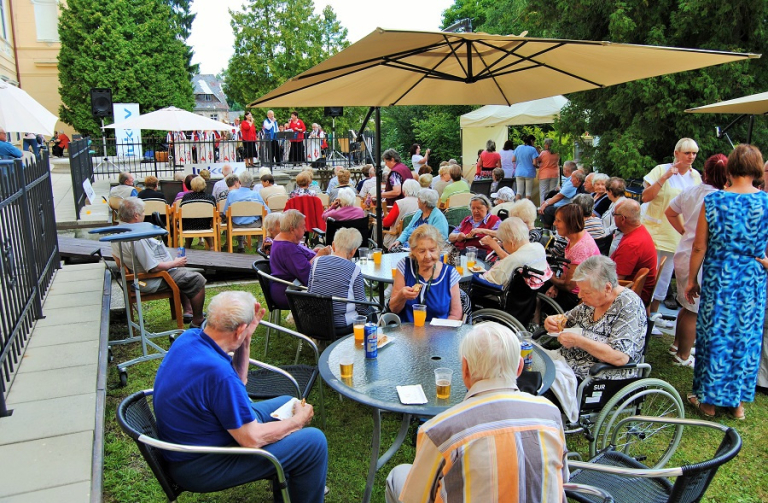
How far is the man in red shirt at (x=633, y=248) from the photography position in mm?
4629

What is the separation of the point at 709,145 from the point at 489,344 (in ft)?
30.2

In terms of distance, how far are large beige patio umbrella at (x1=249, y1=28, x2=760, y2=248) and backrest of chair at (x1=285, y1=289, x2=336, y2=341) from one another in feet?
4.52

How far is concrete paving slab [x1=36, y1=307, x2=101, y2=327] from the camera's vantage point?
14.5 ft

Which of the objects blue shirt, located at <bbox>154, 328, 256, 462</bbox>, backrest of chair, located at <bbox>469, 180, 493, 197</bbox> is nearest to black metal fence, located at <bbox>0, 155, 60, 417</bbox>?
blue shirt, located at <bbox>154, 328, 256, 462</bbox>

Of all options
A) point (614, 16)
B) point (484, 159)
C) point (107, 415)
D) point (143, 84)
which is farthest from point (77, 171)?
point (143, 84)

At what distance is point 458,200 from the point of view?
29.8 ft

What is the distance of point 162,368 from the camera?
2.38m

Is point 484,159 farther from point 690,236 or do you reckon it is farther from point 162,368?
point 162,368

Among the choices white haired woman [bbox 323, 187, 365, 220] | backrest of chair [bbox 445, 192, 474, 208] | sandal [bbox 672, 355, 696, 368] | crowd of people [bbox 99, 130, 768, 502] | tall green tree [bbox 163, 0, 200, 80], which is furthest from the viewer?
tall green tree [bbox 163, 0, 200, 80]

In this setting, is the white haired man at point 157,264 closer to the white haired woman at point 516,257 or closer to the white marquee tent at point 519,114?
the white haired woman at point 516,257

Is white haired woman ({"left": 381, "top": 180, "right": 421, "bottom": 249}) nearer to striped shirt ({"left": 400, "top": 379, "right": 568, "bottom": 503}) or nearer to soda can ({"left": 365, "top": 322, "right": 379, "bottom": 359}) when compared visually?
soda can ({"left": 365, "top": 322, "right": 379, "bottom": 359})

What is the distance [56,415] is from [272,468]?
53.9 inches

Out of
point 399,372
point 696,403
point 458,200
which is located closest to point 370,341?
point 399,372

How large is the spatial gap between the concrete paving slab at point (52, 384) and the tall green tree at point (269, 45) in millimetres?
26579
